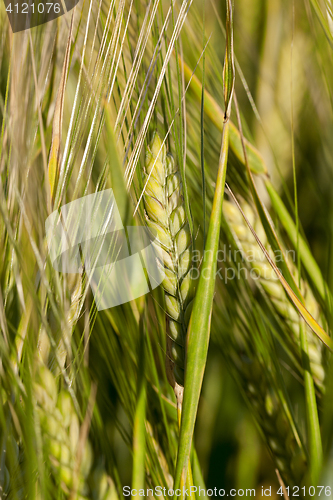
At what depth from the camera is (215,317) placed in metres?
0.28

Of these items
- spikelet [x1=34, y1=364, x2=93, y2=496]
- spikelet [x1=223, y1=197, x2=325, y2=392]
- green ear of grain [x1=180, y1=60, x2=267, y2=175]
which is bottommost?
spikelet [x1=34, y1=364, x2=93, y2=496]

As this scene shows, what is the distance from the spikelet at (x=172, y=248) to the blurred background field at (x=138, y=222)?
0.02 meters

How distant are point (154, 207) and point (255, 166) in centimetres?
12

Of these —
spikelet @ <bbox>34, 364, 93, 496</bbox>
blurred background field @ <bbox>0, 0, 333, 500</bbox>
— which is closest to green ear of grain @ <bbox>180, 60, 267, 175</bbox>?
blurred background field @ <bbox>0, 0, 333, 500</bbox>

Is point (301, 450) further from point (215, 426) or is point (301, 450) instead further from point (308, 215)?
point (308, 215)

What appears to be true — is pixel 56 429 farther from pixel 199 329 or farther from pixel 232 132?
pixel 232 132

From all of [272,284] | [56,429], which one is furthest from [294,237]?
[56,429]

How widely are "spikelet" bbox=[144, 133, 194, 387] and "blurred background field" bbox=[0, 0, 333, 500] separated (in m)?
0.02

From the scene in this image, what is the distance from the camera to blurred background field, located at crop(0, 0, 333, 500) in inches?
8.2

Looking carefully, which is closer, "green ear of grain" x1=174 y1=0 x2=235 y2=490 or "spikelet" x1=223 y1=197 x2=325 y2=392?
"green ear of grain" x1=174 y1=0 x2=235 y2=490

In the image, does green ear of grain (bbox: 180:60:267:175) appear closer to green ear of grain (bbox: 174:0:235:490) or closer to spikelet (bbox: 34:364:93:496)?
green ear of grain (bbox: 174:0:235:490)

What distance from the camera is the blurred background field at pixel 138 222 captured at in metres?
0.21

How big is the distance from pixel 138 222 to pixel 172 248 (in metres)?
0.07

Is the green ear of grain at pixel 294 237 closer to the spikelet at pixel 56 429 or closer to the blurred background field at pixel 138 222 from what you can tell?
the blurred background field at pixel 138 222
